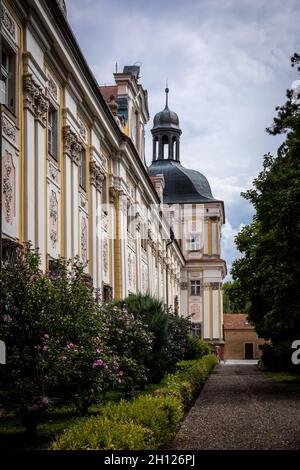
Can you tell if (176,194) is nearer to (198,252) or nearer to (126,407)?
(198,252)

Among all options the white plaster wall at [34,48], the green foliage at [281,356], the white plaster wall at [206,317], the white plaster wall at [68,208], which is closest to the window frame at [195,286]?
the white plaster wall at [206,317]

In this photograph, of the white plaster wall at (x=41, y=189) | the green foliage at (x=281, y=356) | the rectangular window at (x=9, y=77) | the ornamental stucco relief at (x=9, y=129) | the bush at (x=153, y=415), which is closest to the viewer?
the bush at (x=153, y=415)

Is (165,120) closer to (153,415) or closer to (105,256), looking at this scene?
(105,256)

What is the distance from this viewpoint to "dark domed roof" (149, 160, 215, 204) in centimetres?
7638

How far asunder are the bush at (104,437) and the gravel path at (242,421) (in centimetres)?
261

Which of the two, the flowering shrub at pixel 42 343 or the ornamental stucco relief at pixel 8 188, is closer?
the flowering shrub at pixel 42 343

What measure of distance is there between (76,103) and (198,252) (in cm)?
5203

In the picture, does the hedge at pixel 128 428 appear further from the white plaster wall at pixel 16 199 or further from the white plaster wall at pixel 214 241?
the white plaster wall at pixel 214 241

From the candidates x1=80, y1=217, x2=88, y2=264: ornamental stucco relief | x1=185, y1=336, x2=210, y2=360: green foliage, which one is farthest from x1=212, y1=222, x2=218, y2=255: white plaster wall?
x1=80, y1=217, x2=88, y2=264: ornamental stucco relief

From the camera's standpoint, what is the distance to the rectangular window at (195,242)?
75188 millimetres

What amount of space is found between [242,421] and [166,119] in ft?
220

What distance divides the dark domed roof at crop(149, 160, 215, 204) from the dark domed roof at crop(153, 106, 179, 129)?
4259 millimetres

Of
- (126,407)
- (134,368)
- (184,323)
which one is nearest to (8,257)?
(134,368)

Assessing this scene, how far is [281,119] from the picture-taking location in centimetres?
2347
